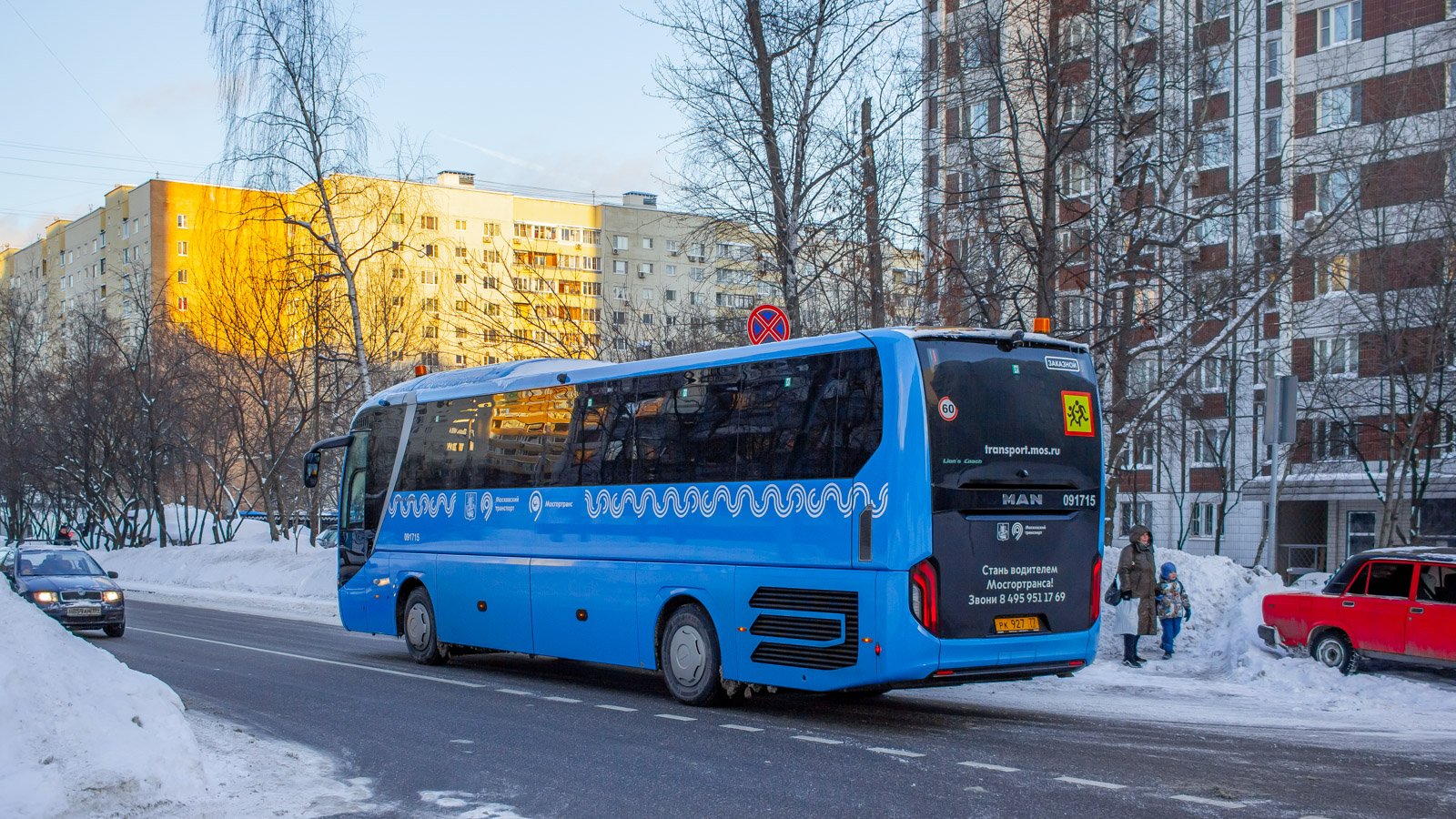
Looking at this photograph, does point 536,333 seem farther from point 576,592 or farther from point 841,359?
point 841,359

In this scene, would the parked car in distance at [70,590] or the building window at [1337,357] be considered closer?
the parked car in distance at [70,590]

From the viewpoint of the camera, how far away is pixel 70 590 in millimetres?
21031

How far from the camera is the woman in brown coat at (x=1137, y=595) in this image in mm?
15602

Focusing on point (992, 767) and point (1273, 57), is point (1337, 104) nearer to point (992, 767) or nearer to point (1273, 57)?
point (1273, 57)

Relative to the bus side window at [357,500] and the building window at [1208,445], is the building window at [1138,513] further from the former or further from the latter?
the bus side window at [357,500]

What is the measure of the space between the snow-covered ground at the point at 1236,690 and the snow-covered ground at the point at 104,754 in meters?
7.21

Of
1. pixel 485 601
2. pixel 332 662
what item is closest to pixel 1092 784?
pixel 485 601

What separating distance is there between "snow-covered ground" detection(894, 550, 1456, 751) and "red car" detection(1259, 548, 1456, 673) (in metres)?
0.31

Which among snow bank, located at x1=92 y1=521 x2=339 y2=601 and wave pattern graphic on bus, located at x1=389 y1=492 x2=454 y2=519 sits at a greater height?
wave pattern graphic on bus, located at x1=389 y1=492 x2=454 y2=519

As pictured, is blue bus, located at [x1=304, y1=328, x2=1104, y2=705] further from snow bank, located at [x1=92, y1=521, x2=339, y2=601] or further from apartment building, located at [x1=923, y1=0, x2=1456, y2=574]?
snow bank, located at [x1=92, y1=521, x2=339, y2=601]

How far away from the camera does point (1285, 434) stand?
1595 centimetres

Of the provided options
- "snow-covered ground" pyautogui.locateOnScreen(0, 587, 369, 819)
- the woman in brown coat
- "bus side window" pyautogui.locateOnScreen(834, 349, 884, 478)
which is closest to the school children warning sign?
"bus side window" pyautogui.locateOnScreen(834, 349, 884, 478)

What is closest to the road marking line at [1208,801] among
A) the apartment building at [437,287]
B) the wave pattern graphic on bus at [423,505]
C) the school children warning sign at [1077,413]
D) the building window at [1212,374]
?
the school children warning sign at [1077,413]

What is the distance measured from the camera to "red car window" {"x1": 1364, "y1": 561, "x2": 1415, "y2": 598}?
14.0 metres
